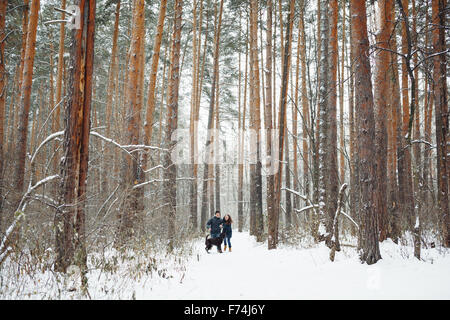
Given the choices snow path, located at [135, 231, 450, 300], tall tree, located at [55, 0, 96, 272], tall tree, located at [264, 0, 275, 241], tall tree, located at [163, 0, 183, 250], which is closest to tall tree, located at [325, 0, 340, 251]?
tall tree, located at [264, 0, 275, 241]

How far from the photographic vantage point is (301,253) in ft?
21.5

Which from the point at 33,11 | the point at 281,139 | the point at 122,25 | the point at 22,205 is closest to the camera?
the point at 22,205

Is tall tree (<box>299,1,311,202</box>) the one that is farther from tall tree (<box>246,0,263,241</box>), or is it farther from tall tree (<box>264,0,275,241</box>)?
tall tree (<box>246,0,263,241</box>)

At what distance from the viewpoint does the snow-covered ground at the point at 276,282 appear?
3.20 meters

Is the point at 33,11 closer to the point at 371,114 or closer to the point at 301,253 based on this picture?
the point at 371,114

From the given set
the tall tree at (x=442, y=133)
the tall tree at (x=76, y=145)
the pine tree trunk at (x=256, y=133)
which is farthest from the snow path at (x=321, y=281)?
the pine tree trunk at (x=256, y=133)

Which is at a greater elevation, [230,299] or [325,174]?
[325,174]

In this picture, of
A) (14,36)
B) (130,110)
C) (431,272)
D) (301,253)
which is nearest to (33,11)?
(14,36)

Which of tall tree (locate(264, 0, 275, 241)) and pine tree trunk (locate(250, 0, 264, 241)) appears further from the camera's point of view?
pine tree trunk (locate(250, 0, 264, 241))

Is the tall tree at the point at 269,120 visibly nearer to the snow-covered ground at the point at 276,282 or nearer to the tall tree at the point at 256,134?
the tall tree at the point at 256,134

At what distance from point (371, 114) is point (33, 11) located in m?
9.60

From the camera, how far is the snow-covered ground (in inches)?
126

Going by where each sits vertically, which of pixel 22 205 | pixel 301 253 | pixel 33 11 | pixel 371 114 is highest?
pixel 33 11

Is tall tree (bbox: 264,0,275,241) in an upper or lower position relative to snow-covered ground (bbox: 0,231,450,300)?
upper
